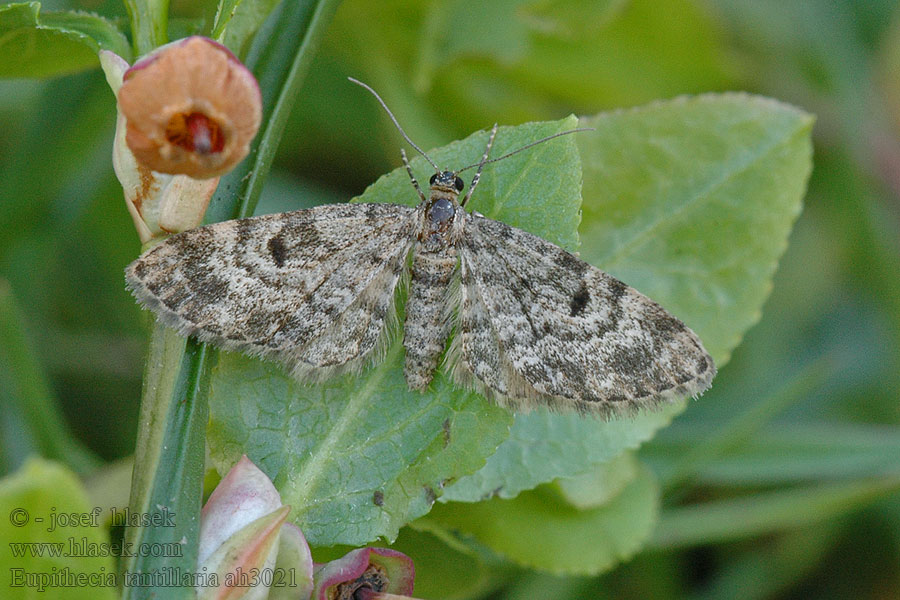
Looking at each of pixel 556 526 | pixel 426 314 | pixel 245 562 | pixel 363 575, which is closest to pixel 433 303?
pixel 426 314

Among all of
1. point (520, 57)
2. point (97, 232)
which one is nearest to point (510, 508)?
point (520, 57)

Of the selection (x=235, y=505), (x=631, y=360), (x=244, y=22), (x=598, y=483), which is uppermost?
(x=244, y=22)

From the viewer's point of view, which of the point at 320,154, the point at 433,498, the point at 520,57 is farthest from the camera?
the point at 320,154

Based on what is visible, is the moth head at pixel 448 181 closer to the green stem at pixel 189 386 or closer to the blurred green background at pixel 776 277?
the green stem at pixel 189 386

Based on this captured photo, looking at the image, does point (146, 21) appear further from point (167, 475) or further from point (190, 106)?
→ point (167, 475)

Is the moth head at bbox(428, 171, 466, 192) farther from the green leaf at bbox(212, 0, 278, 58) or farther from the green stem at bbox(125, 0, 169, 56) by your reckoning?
the green stem at bbox(125, 0, 169, 56)

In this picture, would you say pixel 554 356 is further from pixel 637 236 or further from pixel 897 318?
pixel 897 318

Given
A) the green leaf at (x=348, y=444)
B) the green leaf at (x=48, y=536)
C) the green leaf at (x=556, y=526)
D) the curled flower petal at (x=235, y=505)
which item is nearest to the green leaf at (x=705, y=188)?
the green leaf at (x=556, y=526)

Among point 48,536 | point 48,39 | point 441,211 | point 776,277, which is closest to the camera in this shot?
point 48,536
